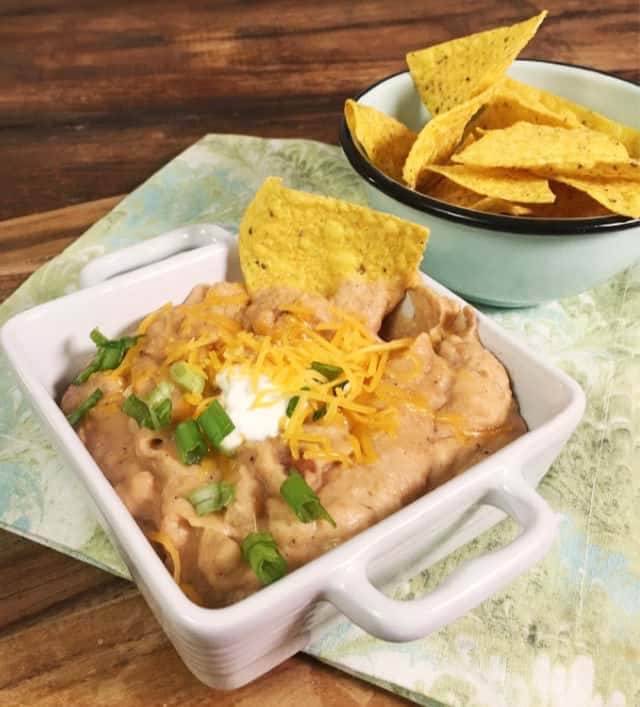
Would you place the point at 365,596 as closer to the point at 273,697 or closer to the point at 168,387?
the point at 273,697

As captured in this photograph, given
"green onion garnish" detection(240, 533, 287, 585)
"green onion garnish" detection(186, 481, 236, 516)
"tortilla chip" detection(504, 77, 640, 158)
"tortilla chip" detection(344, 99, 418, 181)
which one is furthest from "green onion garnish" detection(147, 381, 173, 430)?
"tortilla chip" detection(504, 77, 640, 158)

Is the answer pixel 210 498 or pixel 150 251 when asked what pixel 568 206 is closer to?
pixel 150 251

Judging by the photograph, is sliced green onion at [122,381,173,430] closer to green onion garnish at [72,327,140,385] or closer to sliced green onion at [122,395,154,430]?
sliced green onion at [122,395,154,430]

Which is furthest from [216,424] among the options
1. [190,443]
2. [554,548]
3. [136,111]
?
[136,111]

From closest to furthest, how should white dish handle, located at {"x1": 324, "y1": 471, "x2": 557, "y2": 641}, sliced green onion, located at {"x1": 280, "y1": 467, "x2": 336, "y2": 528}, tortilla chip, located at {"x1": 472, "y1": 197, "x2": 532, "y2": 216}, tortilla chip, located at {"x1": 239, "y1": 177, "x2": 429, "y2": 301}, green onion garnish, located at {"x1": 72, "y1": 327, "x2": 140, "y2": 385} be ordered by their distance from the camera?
white dish handle, located at {"x1": 324, "y1": 471, "x2": 557, "y2": 641} → sliced green onion, located at {"x1": 280, "y1": 467, "x2": 336, "y2": 528} → green onion garnish, located at {"x1": 72, "y1": 327, "x2": 140, "y2": 385} → tortilla chip, located at {"x1": 239, "y1": 177, "x2": 429, "y2": 301} → tortilla chip, located at {"x1": 472, "y1": 197, "x2": 532, "y2": 216}

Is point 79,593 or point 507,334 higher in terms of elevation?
point 507,334

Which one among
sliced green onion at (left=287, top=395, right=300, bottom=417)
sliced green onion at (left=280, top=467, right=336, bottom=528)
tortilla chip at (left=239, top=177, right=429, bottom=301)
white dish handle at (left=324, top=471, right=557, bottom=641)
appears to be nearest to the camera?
white dish handle at (left=324, top=471, right=557, bottom=641)

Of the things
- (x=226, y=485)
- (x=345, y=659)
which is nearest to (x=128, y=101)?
(x=226, y=485)
